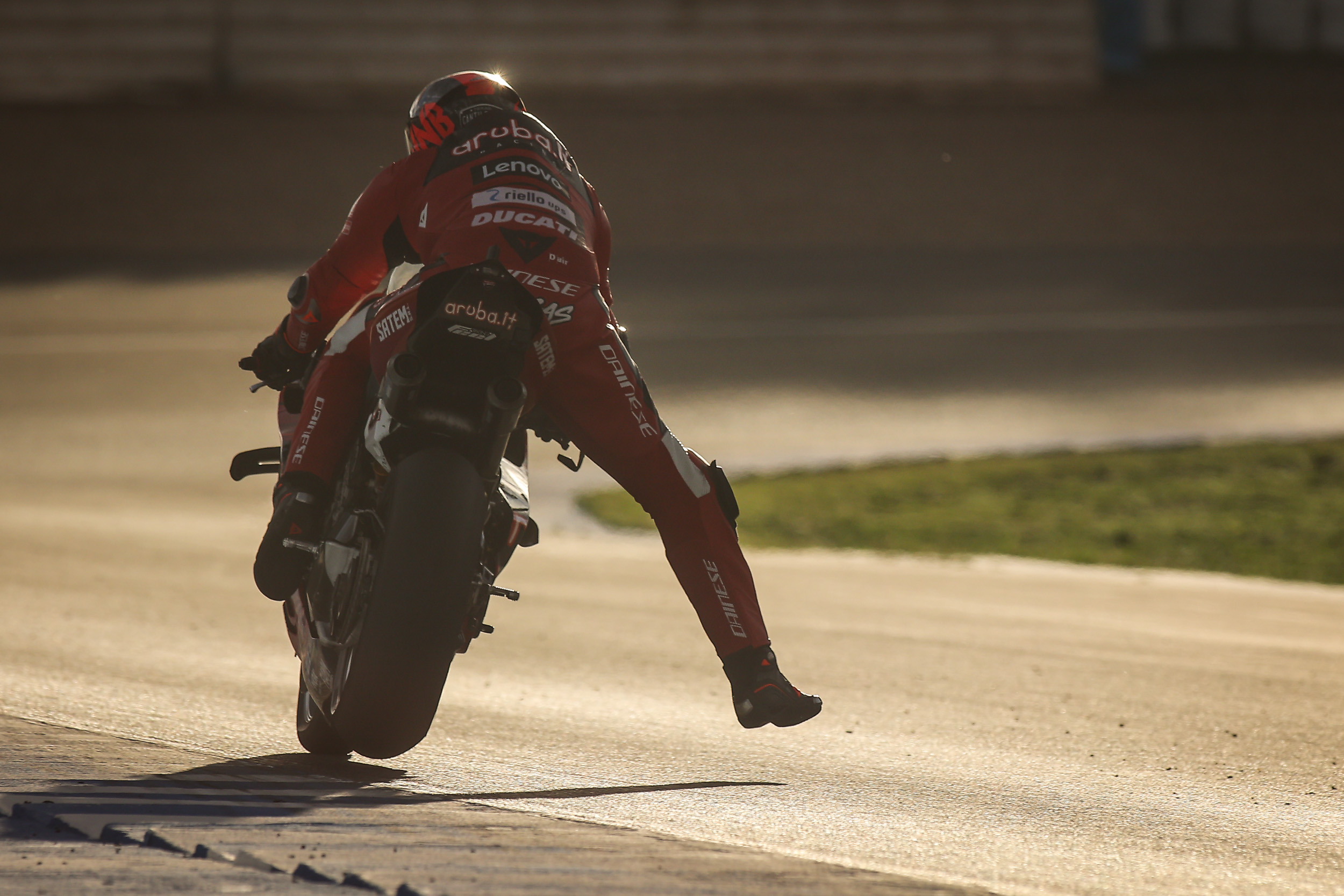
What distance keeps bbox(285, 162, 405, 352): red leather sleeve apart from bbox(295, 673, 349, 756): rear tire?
0.94 meters

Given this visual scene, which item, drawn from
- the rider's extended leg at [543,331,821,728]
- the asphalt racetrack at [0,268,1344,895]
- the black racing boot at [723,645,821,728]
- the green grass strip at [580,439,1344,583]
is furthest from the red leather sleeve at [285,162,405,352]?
the green grass strip at [580,439,1344,583]

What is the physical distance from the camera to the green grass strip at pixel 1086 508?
9.87 meters

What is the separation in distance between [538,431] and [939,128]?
20.4m

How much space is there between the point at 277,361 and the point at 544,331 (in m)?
0.95

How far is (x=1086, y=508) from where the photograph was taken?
10984 mm

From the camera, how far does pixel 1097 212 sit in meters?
21.9

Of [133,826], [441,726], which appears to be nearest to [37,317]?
[441,726]

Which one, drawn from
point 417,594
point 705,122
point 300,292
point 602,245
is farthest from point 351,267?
point 705,122

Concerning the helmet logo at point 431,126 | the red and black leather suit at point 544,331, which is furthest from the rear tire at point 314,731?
the helmet logo at point 431,126

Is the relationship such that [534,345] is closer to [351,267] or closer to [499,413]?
[499,413]

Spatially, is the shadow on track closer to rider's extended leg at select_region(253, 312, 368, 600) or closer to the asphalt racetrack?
the asphalt racetrack

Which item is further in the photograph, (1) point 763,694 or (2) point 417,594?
(1) point 763,694

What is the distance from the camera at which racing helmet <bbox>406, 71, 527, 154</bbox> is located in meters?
4.25

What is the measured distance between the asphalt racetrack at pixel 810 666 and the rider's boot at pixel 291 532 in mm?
438
